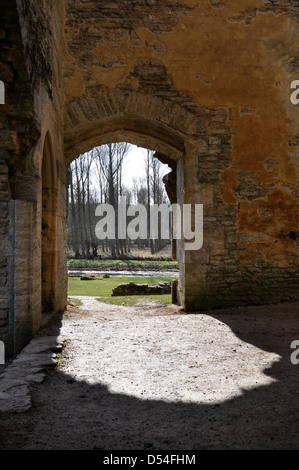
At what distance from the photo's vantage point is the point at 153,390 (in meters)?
3.03

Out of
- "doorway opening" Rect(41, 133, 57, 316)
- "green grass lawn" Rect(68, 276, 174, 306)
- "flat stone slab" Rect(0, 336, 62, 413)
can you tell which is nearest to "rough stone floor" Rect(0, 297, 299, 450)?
"flat stone slab" Rect(0, 336, 62, 413)

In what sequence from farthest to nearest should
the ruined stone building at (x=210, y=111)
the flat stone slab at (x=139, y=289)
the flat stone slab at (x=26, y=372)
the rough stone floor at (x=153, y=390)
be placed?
the flat stone slab at (x=139, y=289), the ruined stone building at (x=210, y=111), the flat stone slab at (x=26, y=372), the rough stone floor at (x=153, y=390)

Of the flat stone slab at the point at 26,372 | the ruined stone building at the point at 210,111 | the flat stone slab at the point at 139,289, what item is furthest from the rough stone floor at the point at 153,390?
the flat stone slab at the point at 139,289

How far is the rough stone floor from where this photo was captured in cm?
223

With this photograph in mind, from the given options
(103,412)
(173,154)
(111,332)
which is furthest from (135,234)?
(103,412)

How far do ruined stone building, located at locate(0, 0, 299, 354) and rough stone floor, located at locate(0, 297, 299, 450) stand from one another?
Result: 1.82 metres

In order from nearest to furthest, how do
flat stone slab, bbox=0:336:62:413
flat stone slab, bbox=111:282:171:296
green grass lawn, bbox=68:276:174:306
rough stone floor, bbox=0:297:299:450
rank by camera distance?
rough stone floor, bbox=0:297:299:450 < flat stone slab, bbox=0:336:62:413 < green grass lawn, bbox=68:276:174:306 < flat stone slab, bbox=111:282:171:296

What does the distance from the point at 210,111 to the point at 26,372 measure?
532 centimetres

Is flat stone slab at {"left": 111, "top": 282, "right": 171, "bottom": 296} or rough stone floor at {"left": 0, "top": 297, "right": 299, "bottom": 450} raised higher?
rough stone floor at {"left": 0, "top": 297, "right": 299, "bottom": 450}

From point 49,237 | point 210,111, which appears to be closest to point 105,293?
point 49,237

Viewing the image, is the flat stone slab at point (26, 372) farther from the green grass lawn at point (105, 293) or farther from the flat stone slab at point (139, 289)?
the flat stone slab at point (139, 289)

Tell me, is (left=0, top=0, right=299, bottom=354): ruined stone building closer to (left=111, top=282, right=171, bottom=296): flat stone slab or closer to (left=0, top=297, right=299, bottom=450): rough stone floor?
(left=0, top=297, right=299, bottom=450): rough stone floor

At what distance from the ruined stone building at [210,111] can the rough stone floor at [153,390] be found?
5.98 feet

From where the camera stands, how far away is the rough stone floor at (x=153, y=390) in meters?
2.23
